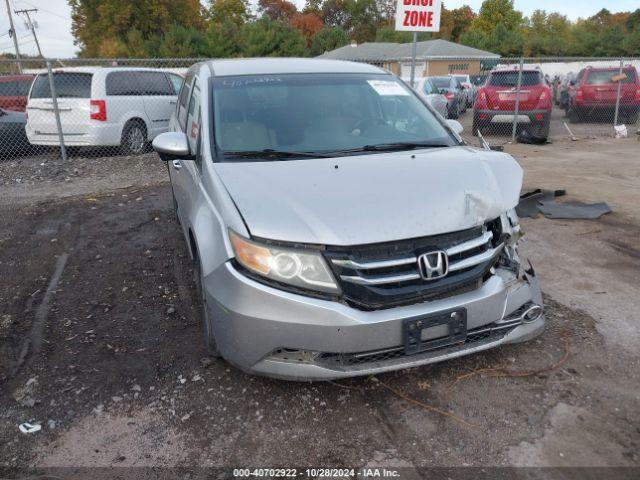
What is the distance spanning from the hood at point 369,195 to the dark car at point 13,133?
938 cm

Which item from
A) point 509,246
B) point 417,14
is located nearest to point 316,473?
point 509,246

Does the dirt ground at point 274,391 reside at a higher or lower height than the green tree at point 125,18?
lower

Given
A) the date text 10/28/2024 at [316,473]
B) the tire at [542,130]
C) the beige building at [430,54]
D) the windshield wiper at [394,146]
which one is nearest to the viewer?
the date text 10/28/2024 at [316,473]

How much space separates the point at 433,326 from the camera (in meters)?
2.62

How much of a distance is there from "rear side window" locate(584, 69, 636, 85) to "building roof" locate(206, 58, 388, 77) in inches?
529

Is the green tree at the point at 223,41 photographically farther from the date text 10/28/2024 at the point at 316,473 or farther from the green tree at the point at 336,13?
the date text 10/28/2024 at the point at 316,473

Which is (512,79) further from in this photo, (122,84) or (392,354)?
(392,354)

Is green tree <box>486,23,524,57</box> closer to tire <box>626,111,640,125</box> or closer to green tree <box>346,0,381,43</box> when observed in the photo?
green tree <box>346,0,381,43</box>

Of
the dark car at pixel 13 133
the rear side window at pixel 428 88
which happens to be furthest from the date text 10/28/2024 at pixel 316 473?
the rear side window at pixel 428 88

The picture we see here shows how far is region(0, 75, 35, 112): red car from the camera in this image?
13.2 metres

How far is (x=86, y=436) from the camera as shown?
2.69 m

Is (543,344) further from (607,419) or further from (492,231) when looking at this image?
(492,231)

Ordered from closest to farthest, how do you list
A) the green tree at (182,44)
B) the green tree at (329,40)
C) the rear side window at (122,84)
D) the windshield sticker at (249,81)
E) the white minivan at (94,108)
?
the windshield sticker at (249,81)
the white minivan at (94,108)
the rear side window at (122,84)
the green tree at (182,44)
the green tree at (329,40)

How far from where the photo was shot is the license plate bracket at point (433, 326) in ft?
8.50
